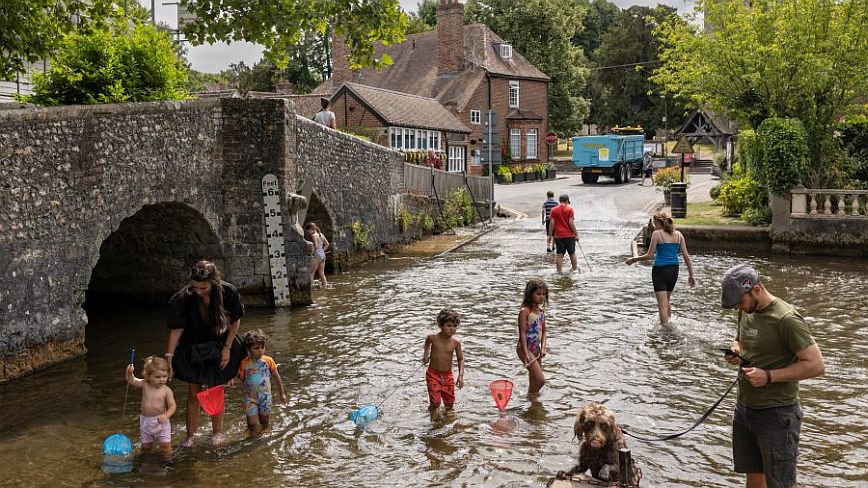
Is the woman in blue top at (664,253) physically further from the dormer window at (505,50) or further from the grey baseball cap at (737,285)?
the dormer window at (505,50)

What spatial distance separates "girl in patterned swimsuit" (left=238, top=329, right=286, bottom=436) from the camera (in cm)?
768

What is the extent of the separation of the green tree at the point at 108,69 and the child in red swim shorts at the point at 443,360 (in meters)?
7.44

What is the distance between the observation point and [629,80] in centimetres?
7094

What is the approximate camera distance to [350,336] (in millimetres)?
12281

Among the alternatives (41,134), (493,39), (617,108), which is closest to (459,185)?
(41,134)

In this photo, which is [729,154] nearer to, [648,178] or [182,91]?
[648,178]

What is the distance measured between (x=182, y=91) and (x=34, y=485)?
8.93 metres

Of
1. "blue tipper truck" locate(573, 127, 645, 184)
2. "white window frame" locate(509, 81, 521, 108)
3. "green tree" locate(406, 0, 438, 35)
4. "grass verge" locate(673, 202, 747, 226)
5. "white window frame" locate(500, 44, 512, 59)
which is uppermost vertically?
"green tree" locate(406, 0, 438, 35)

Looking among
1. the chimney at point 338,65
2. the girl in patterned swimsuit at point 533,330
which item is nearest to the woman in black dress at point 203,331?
the girl in patterned swimsuit at point 533,330

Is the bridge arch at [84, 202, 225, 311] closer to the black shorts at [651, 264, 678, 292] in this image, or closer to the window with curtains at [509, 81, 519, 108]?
the black shorts at [651, 264, 678, 292]

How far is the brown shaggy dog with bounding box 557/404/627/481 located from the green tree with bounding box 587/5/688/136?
2636 inches

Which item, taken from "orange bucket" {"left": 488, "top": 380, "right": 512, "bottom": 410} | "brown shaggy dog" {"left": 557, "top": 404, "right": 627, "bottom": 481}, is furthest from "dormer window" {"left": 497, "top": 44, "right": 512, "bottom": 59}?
"brown shaggy dog" {"left": 557, "top": 404, "right": 627, "bottom": 481}

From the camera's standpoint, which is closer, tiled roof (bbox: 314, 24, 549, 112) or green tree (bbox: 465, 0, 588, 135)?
tiled roof (bbox: 314, 24, 549, 112)

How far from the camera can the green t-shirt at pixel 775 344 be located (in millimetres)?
5191
